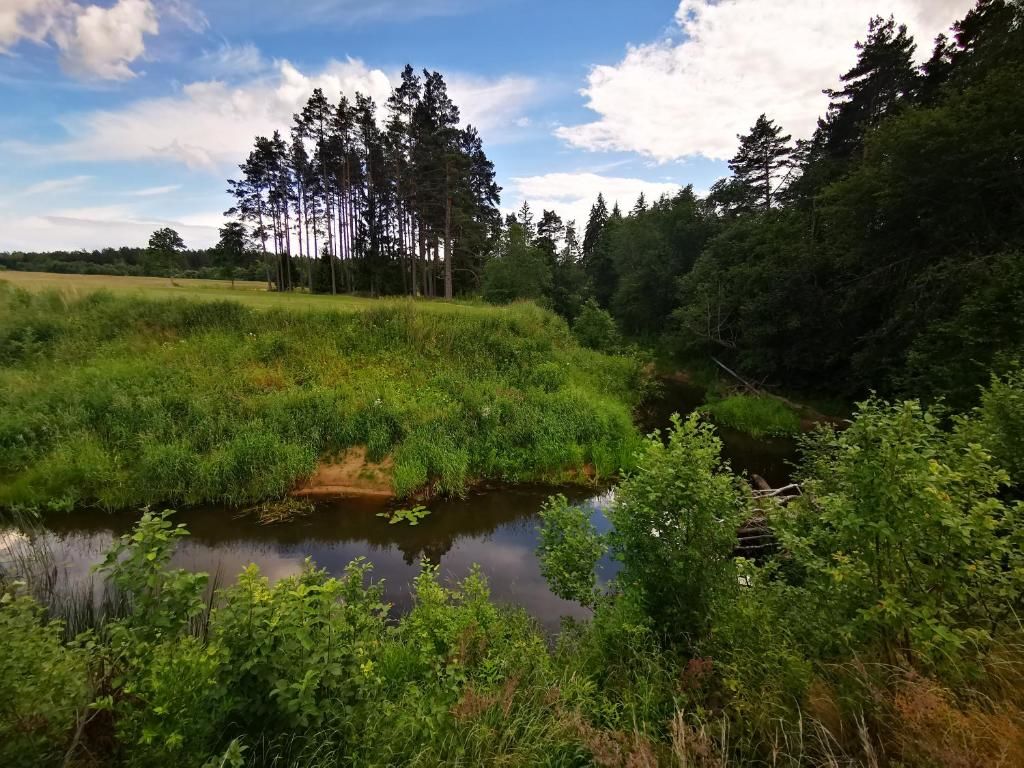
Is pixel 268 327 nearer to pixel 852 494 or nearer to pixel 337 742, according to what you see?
pixel 337 742

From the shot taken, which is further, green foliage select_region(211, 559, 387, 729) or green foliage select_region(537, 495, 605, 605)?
green foliage select_region(537, 495, 605, 605)

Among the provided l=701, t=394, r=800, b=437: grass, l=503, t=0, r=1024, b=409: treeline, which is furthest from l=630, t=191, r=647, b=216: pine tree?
l=701, t=394, r=800, b=437: grass

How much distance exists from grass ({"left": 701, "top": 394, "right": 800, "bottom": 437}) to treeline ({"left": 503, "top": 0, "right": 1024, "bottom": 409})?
233 cm

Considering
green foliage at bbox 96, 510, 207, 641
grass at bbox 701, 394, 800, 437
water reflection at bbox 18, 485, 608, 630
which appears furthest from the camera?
grass at bbox 701, 394, 800, 437

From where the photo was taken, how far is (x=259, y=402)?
12.4 m

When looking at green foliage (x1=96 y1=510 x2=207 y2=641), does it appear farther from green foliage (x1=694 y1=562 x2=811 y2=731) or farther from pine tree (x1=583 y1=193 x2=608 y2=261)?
pine tree (x1=583 y1=193 x2=608 y2=261)

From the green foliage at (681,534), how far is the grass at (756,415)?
13169 mm

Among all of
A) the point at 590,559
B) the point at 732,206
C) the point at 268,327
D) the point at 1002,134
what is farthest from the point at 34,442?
the point at 732,206

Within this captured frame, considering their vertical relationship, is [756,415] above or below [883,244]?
below

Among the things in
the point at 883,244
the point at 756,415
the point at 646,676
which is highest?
the point at 883,244

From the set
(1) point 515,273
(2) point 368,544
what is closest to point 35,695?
(2) point 368,544

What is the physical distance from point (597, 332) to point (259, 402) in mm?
18885

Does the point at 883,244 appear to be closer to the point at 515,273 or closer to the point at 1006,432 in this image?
the point at 1006,432

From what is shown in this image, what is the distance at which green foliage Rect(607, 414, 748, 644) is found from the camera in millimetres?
4410
